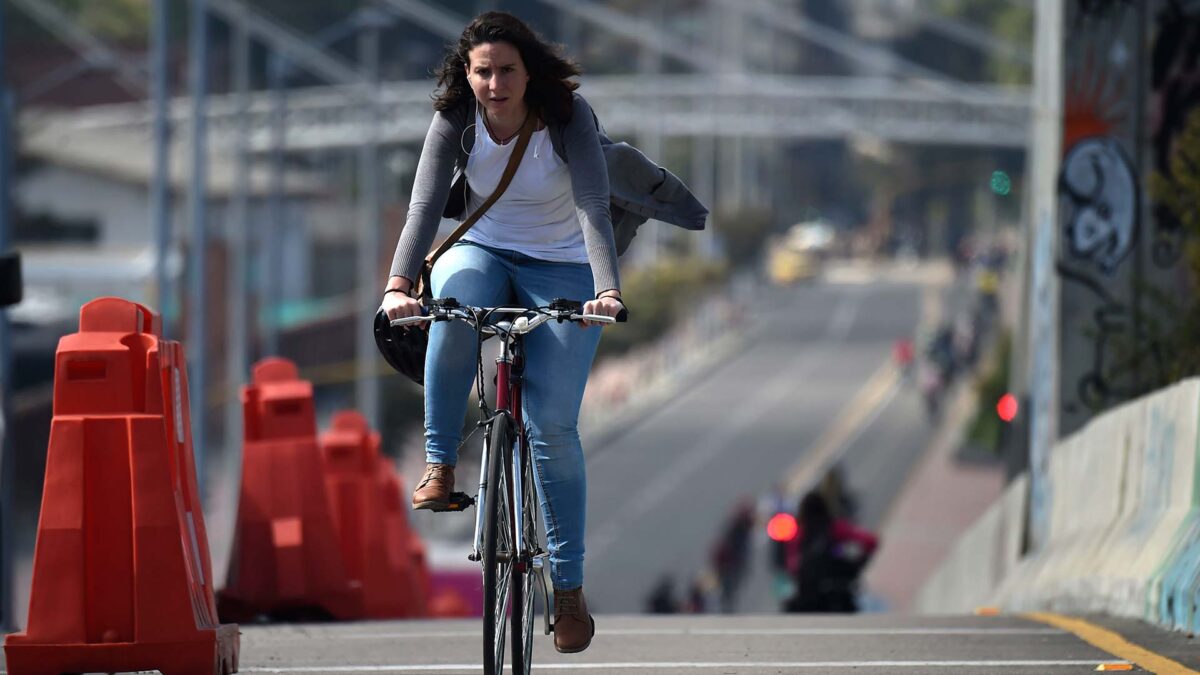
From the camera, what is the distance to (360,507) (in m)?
11.2

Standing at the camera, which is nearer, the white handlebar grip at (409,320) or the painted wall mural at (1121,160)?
the white handlebar grip at (409,320)

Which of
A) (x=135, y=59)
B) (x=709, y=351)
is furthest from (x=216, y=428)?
(x=135, y=59)

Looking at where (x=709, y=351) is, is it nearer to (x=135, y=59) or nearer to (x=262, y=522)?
(x=135, y=59)

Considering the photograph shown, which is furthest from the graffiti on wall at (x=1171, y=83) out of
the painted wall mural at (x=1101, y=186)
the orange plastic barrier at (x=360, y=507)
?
the orange plastic barrier at (x=360, y=507)

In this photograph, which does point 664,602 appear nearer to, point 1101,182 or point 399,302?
point 1101,182

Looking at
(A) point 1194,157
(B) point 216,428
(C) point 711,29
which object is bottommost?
(B) point 216,428

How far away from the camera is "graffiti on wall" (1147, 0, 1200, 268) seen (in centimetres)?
1310

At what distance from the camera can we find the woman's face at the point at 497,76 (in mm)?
6185

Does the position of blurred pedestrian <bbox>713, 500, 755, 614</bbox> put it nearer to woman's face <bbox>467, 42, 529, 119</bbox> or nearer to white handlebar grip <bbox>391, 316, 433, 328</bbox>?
woman's face <bbox>467, 42, 529, 119</bbox>

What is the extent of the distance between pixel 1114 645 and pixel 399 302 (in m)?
2.82

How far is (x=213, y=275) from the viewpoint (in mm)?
67750

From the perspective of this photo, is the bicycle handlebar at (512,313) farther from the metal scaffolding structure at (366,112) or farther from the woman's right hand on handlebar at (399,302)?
the metal scaffolding structure at (366,112)

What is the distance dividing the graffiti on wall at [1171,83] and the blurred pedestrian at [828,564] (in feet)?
8.39

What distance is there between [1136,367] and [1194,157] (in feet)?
6.37
